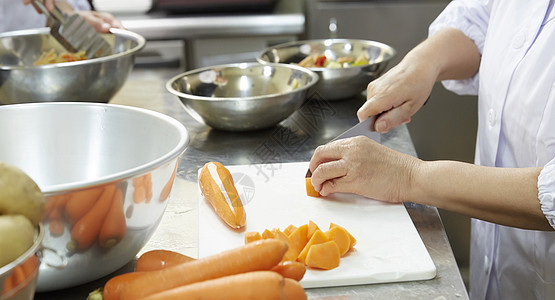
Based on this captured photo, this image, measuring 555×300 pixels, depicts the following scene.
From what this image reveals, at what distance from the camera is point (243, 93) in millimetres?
1688

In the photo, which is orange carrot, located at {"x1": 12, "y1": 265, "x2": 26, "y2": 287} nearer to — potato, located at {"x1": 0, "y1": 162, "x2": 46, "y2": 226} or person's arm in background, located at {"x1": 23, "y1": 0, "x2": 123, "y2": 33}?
potato, located at {"x1": 0, "y1": 162, "x2": 46, "y2": 226}

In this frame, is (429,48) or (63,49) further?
(63,49)

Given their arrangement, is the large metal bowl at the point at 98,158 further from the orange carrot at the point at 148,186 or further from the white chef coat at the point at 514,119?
the white chef coat at the point at 514,119

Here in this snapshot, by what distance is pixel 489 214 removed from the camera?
3.47 feet

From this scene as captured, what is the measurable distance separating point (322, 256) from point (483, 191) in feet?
1.07

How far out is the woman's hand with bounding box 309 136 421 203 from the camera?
3.58ft

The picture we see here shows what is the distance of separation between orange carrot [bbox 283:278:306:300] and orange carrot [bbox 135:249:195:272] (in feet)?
0.54

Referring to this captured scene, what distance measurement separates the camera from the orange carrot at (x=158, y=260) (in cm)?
83

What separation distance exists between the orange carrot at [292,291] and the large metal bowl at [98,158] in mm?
234

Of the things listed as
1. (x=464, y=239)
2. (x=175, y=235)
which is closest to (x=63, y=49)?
(x=175, y=235)

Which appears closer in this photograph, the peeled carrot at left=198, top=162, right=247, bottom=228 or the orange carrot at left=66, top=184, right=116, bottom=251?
the orange carrot at left=66, top=184, right=116, bottom=251

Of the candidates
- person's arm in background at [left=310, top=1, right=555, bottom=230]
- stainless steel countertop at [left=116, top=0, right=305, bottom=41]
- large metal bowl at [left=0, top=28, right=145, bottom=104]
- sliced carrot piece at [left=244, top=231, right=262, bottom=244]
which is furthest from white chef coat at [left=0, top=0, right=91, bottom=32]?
sliced carrot piece at [left=244, top=231, right=262, bottom=244]

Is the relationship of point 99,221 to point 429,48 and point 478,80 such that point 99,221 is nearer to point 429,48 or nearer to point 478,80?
point 429,48

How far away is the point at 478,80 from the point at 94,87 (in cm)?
101
